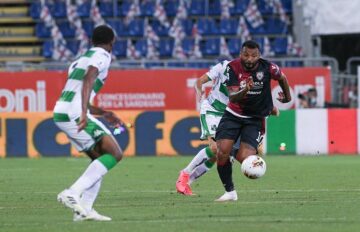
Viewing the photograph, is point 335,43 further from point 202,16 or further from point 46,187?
point 46,187

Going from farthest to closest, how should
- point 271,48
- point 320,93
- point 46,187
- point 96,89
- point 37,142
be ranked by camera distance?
point 271,48 < point 320,93 < point 37,142 < point 46,187 < point 96,89

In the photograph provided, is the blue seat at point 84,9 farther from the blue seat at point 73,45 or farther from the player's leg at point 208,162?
A: the player's leg at point 208,162

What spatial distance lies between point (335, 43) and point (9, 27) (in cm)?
1063

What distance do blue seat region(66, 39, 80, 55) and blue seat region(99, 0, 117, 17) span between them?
50.6 inches

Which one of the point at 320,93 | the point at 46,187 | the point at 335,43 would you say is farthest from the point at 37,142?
the point at 335,43

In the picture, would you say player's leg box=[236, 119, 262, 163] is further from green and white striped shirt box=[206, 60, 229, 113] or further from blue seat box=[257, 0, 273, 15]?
blue seat box=[257, 0, 273, 15]

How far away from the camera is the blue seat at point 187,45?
3136 centimetres

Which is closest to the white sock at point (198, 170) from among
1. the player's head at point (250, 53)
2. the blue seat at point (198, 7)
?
the player's head at point (250, 53)

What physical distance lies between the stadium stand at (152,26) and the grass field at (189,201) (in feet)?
35.8

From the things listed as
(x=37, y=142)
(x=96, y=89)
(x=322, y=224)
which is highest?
(x=96, y=89)

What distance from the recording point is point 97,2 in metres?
33.0

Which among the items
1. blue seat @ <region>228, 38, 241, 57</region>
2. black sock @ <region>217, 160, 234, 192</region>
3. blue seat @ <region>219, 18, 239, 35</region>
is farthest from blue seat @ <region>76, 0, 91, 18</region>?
black sock @ <region>217, 160, 234, 192</region>

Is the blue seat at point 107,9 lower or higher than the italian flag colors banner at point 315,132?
higher

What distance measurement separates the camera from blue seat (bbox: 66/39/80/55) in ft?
105
